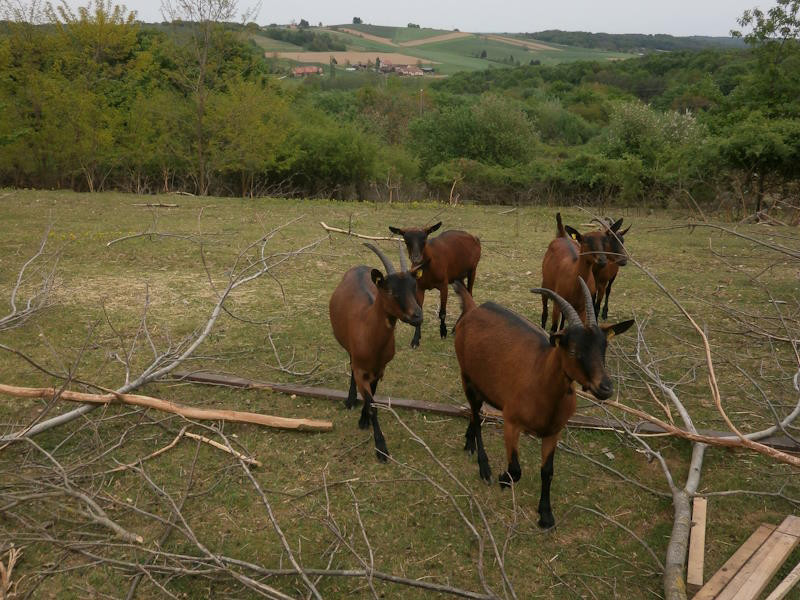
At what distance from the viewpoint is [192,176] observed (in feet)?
85.4

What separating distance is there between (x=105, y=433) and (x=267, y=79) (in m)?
27.1

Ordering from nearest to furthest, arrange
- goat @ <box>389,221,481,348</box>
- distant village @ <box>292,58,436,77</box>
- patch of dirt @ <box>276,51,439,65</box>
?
goat @ <box>389,221,481,348</box>
distant village @ <box>292,58,436,77</box>
patch of dirt @ <box>276,51,439,65</box>

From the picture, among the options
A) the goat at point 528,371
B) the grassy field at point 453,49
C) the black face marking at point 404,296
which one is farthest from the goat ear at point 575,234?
the grassy field at point 453,49

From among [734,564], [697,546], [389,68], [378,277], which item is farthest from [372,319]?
[389,68]

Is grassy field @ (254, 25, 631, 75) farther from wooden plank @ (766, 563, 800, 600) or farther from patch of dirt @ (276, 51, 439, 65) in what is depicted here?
wooden plank @ (766, 563, 800, 600)

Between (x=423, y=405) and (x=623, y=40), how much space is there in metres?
158

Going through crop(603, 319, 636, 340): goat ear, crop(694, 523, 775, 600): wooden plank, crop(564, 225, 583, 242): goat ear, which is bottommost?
crop(694, 523, 775, 600): wooden plank

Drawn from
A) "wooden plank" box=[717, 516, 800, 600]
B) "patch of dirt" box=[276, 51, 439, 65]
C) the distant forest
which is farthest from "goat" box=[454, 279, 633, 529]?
the distant forest

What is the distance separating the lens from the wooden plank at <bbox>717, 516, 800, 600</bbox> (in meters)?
3.46

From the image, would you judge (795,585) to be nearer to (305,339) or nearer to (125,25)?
(305,339)

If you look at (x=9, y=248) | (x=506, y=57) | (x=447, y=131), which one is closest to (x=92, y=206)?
(x=9, y=248)

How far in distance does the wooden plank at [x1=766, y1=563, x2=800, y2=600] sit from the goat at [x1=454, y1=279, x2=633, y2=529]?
4.31 feet

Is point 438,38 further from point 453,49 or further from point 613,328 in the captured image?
point 613,328

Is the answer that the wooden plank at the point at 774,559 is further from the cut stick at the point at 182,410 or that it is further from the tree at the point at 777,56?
the tree at the point at 777,56
